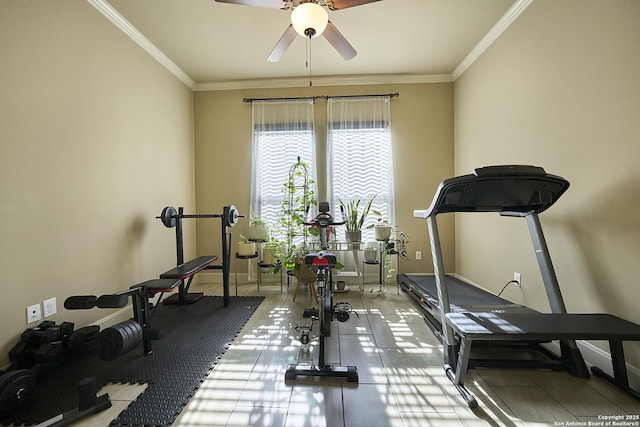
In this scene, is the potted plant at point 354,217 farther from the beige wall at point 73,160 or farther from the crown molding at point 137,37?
the crown molding at point 137,37

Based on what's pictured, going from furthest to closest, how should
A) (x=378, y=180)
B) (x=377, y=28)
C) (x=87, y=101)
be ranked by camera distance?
(x=378, y=180)
(x=377, y=28)
(x=87, y=101)

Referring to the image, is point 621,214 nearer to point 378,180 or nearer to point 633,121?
point 633,121

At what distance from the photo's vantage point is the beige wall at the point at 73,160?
5.71 ft

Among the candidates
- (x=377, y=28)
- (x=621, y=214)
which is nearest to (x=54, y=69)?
(x=377, y=28)

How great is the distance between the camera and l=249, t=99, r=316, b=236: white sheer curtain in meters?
3.86

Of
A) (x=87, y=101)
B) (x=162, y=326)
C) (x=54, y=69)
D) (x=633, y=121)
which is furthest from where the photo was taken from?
(x=162, y=326)

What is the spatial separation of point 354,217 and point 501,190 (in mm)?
2032

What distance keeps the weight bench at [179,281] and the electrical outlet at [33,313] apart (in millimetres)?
686

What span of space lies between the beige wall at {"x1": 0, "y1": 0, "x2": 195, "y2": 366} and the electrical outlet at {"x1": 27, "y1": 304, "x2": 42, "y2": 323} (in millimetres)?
29

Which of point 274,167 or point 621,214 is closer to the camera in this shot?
point 621,214

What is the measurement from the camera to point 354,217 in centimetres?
357

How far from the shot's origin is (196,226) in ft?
13.2

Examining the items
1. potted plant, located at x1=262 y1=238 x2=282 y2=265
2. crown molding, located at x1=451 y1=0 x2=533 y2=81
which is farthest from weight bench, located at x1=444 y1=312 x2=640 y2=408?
crown molding, located at x1=451 y1=0 x2=533 y2=81

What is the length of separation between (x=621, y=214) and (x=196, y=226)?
4499 mm
